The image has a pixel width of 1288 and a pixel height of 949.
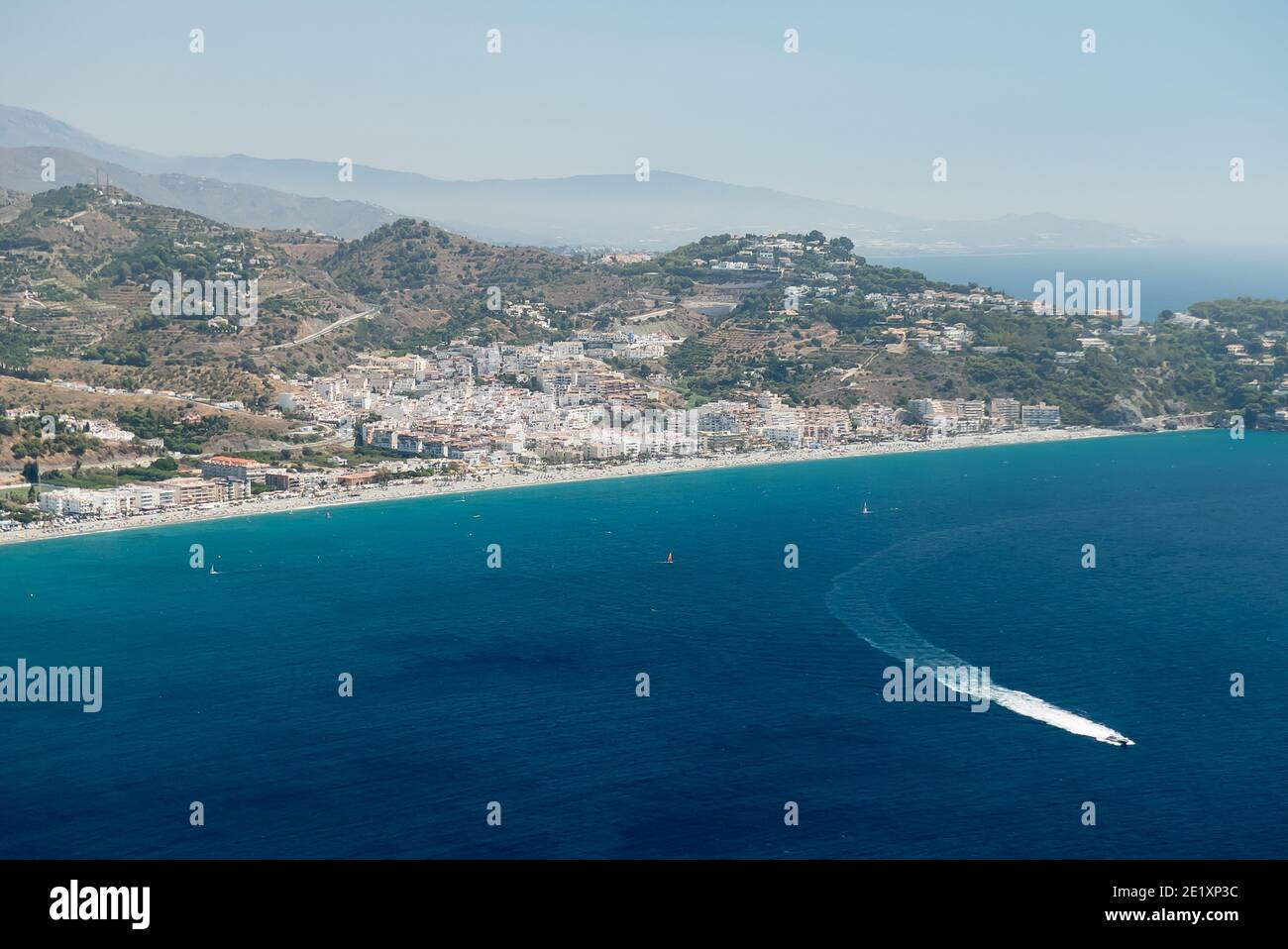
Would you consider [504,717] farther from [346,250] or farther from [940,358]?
[346,250]

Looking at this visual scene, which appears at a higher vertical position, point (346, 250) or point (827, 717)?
point (346, 250)

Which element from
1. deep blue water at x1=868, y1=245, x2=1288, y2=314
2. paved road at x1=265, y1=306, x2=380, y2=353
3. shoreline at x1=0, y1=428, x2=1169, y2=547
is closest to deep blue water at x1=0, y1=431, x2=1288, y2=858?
shoreline at x1=0, y1=428, x2=1169, y2=547

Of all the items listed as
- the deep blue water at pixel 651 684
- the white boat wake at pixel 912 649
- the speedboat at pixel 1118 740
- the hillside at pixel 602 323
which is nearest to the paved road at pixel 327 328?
the hillside at pixel 602 323

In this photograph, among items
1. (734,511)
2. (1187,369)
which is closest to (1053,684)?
(734,511)

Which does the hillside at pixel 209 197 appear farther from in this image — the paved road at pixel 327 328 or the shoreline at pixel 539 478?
the shoreline at pixel 539 478

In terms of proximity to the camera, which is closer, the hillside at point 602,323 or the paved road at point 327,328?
the hillside at point 602,323

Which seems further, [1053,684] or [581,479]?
[581,479]

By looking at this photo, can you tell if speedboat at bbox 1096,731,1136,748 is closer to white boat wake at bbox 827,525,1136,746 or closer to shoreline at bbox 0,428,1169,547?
white boat wake at bbox 827,525,1136,746

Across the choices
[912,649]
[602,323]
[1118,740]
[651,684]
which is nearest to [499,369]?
[602,323]
